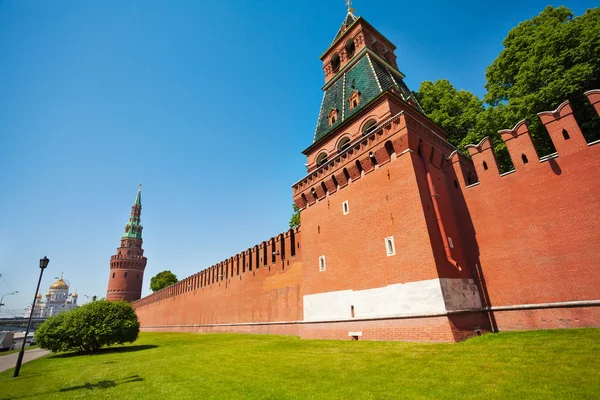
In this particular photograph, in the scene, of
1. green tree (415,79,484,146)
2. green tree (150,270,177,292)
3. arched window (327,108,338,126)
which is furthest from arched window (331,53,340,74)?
green tree (150,270,177,292)

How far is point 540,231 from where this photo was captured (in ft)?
40.4

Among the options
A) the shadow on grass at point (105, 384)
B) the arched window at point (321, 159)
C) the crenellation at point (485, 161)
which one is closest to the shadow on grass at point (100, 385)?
the shadow on grass at point (105, 384)

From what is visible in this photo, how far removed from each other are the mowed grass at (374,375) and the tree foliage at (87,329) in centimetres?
681

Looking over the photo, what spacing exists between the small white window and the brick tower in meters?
68.6

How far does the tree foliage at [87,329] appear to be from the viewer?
17781 millimetres

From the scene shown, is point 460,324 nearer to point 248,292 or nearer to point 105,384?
point 105,384

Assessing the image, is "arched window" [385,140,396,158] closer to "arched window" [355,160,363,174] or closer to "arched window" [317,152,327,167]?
"arched window" [355,160,363,174]

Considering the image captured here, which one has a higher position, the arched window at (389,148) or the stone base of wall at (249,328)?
the arched window at (389,148)

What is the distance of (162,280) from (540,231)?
236 feet

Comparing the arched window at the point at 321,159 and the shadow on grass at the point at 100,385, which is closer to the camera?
the shadow on grass at the point at 100,385

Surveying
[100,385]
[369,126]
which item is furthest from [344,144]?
[100,385]

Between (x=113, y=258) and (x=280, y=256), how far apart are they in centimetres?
6204

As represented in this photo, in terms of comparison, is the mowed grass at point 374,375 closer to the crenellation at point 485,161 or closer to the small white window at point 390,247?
the small white window at point 390,247

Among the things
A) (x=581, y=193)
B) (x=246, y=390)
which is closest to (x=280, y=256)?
(x=246, y=390)
